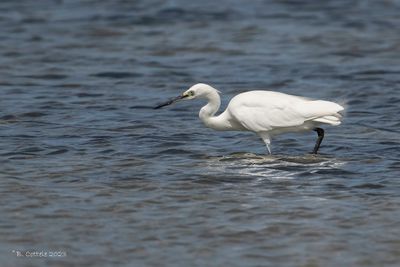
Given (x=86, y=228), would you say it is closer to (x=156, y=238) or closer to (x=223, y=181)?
(x=156, y=238)

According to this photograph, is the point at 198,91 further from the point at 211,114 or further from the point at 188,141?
the point at 188,141

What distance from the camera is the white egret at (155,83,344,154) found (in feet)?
35.4

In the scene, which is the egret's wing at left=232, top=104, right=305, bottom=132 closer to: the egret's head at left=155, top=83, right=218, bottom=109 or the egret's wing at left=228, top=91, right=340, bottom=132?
the egret's wing at left=228, top=91, right=340, bottom=132

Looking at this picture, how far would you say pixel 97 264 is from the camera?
725 centimetres

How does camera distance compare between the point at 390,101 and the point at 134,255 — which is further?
the point at 390,101

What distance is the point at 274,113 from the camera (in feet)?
35.8

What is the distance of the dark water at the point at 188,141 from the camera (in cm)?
785

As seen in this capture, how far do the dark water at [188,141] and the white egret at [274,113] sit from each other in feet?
1.05

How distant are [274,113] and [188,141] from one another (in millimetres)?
1303

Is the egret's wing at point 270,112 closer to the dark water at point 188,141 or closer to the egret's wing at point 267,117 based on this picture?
the egret's wing at point 267,117

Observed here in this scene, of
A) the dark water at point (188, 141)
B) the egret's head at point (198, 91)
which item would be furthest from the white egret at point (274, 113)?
the dark water at point (188, 141)

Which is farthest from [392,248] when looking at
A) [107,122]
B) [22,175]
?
[107,122]

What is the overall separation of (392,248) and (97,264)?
2.18 meters

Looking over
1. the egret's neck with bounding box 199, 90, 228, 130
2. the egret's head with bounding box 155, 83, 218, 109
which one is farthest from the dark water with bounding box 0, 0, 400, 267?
the egret's head with bounding box 155, 83, 218, 109
